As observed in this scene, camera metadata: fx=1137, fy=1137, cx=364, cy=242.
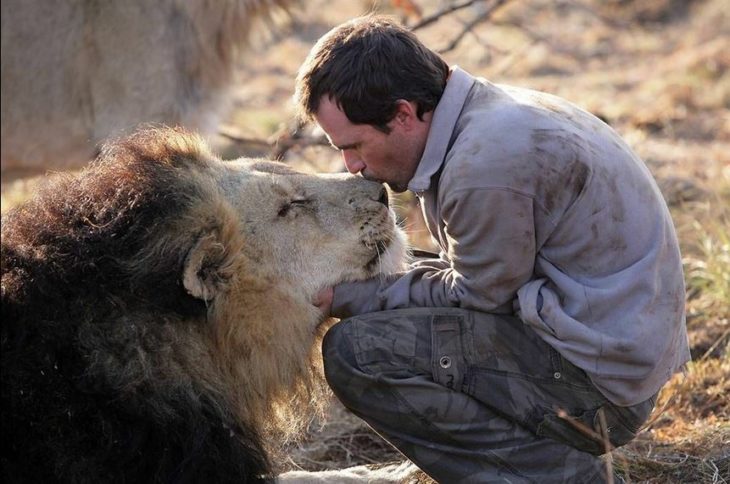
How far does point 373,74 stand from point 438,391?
991 mm

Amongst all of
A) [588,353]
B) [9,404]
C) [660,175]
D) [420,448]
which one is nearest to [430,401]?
[420,448]

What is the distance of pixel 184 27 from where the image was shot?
6.73 meters

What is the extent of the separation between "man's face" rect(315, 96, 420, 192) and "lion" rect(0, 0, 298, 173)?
3.20 meters

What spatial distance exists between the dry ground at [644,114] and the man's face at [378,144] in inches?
35.0

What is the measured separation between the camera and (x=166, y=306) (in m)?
3.14

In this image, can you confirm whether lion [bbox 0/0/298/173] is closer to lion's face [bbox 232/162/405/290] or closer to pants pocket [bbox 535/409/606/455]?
lion's face [bbox 232/162/405/290]

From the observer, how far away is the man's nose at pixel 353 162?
3672 millimetres

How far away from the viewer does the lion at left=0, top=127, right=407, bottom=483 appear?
3.03 metres

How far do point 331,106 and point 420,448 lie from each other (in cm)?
110

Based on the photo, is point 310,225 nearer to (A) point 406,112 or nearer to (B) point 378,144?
(B) point 378,144

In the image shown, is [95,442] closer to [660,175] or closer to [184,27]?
[184,27]

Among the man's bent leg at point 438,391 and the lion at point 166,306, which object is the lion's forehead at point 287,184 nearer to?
the lion at point 166,306

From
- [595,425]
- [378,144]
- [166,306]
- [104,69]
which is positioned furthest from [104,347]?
[104,69]

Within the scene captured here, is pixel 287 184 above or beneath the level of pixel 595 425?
above
